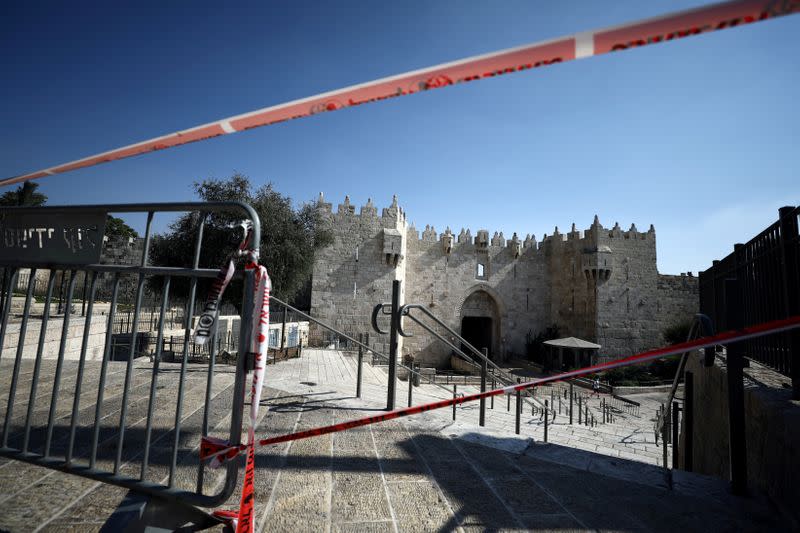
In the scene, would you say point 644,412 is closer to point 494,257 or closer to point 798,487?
point 494,257

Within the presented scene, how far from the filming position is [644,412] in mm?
12953

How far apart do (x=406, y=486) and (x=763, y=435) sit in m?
2.32

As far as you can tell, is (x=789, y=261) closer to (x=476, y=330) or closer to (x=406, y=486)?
(x=406, y=486)

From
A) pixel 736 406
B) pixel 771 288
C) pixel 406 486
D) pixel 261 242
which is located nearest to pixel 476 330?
pixel 261 242

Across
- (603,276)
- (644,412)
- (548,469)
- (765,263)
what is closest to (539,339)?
(603,276)

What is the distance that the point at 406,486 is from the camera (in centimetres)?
205

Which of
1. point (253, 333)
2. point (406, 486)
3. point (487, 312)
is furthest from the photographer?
point (487, 312)

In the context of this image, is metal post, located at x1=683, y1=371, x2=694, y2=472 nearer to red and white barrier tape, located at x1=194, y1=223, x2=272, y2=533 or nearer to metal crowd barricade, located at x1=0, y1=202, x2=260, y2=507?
red and white barrier tape, located at x1=194, y1=223, x2=272, y2=533

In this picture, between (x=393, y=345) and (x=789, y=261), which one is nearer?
(x=789, y=261)

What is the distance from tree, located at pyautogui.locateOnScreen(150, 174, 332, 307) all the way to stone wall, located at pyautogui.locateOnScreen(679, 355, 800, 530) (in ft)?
32.7

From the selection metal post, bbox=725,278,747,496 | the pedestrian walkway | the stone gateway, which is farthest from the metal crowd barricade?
the stone gateway

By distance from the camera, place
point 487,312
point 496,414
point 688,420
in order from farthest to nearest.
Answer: point 487,312 → point 496,414 → point 688,420

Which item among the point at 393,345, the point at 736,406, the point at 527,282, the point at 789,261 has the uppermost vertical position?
the point at 527,282

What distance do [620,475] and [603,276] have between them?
66.5 ft
